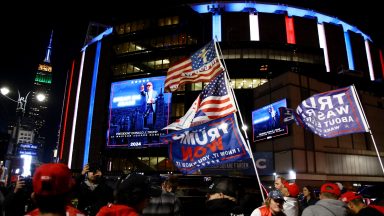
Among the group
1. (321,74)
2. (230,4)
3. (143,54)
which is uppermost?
(230,4)

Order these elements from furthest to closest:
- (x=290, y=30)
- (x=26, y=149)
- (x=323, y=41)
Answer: (x=323, y=41) → (x=290, y=30) → (x=26, y=149)

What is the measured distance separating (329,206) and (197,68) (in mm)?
5297

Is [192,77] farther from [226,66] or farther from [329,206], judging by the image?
[226,66]

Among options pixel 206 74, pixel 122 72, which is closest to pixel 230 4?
pixel 122 72

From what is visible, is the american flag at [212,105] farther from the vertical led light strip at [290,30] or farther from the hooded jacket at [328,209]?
the vertical led light strip at [290,30]

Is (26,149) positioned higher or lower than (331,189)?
higher

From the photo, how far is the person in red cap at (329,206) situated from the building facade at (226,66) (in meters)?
26.6

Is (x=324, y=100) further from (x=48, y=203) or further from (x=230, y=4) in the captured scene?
(x=230, y=4)

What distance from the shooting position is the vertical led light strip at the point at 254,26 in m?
48.0

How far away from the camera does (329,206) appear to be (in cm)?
458

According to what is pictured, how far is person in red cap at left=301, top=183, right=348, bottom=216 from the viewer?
452cm

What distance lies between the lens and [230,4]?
4988 centimetres

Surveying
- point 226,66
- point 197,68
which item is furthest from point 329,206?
point 226,66

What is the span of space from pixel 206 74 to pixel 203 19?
42.3m
